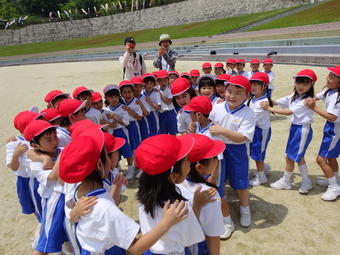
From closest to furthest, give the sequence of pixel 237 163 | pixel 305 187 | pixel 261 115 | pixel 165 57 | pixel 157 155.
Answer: pixel 157 155
pixel 237 163
pixel 305 187
pixel 261 115
pixel 165 57

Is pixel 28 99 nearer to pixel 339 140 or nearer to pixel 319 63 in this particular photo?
pixel 339 140

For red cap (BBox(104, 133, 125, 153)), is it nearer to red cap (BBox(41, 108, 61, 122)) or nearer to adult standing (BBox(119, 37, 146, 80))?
red cap (BBox(41, 108, 61, 122))

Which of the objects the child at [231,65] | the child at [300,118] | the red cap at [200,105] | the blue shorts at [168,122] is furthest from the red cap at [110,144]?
the child at [231,65]

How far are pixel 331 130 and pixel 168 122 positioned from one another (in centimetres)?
311

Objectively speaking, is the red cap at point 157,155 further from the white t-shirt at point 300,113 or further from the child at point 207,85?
the white t-shirt at point 300,113

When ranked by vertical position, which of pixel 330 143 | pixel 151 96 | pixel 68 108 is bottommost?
pixel 330 143

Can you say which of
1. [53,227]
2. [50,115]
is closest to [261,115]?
[50,115]

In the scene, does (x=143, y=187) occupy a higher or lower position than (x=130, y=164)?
higher

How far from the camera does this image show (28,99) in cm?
1206

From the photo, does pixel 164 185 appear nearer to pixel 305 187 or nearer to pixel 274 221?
pixel 274 221

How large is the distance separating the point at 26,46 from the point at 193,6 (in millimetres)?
36104

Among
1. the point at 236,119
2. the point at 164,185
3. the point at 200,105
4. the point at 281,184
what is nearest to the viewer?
the point at 164,185

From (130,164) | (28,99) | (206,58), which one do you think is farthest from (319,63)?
(28,99)

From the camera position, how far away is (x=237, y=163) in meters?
3.02
